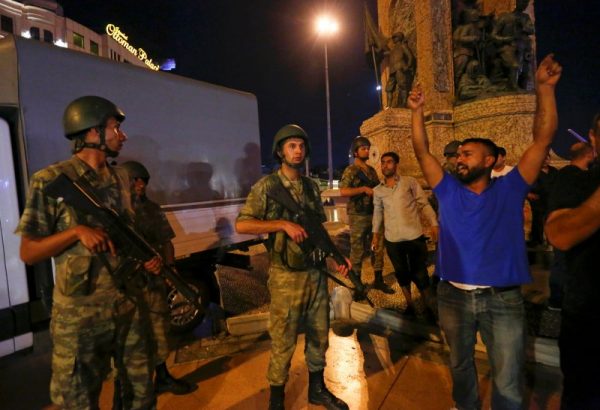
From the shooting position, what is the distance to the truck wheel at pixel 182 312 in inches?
166

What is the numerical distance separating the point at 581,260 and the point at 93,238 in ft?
8.17

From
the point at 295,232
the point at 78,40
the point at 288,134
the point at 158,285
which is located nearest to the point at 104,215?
the point at 295,232

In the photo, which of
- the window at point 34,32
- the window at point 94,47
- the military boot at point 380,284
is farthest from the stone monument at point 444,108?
the window at point 94,47

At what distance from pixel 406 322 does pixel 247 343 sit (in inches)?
74.3

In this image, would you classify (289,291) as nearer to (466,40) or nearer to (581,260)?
(581,260)

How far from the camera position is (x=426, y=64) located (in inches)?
338

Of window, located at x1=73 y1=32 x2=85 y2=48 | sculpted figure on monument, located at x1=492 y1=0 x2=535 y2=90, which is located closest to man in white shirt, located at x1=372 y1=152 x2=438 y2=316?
sculpted figure on monument, located at x1=492 y1=0 x2=535 y2=90

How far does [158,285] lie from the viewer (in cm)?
303

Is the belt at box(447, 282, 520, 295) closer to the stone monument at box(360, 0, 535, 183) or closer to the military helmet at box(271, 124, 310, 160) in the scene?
the military helmet at box(271, 124, 310, 160)

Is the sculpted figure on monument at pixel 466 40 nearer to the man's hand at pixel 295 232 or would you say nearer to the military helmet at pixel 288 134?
the military helmet at pixel 288 134

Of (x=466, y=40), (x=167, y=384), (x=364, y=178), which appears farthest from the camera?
(x=466, y=40)

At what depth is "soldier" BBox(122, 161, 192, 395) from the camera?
2.84 meters

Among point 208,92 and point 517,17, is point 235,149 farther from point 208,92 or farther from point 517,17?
point 517,17

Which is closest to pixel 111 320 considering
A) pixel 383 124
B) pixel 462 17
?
pixel 383 124
